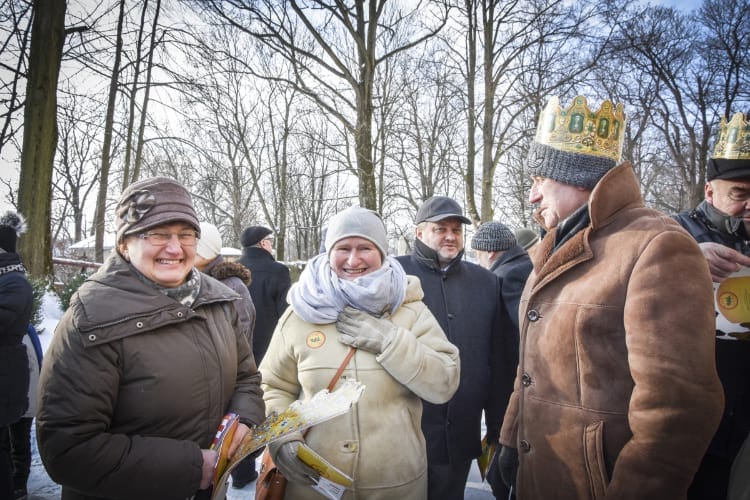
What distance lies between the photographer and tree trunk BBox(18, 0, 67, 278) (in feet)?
22.6

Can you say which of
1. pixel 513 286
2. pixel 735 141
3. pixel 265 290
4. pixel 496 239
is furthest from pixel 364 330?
pixel 265 290

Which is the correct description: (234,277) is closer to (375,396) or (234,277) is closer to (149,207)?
(149,207)

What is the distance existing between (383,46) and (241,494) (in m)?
9.93

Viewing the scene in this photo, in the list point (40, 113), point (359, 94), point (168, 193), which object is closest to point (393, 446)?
point (168, 193)

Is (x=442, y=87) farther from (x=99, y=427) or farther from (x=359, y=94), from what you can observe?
(x=99, y=427)

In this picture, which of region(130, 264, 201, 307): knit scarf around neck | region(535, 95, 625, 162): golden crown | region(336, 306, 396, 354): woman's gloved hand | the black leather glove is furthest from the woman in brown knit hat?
region(535, 95, 625, 162): golden crown

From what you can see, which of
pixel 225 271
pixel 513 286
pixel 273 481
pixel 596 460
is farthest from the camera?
pixel 225 271

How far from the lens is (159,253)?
165 cm

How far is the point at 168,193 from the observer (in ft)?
5.55

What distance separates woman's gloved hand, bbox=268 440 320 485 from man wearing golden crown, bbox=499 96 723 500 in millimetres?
907

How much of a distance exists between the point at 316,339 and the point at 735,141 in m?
2.33

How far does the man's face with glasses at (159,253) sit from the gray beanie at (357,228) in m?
0.79

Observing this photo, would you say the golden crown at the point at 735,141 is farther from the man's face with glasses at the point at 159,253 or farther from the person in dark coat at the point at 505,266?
the man's face with glasses at the point at 159,253

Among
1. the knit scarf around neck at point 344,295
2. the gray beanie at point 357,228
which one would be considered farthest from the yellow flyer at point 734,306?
the gray beanie at point 357,228
